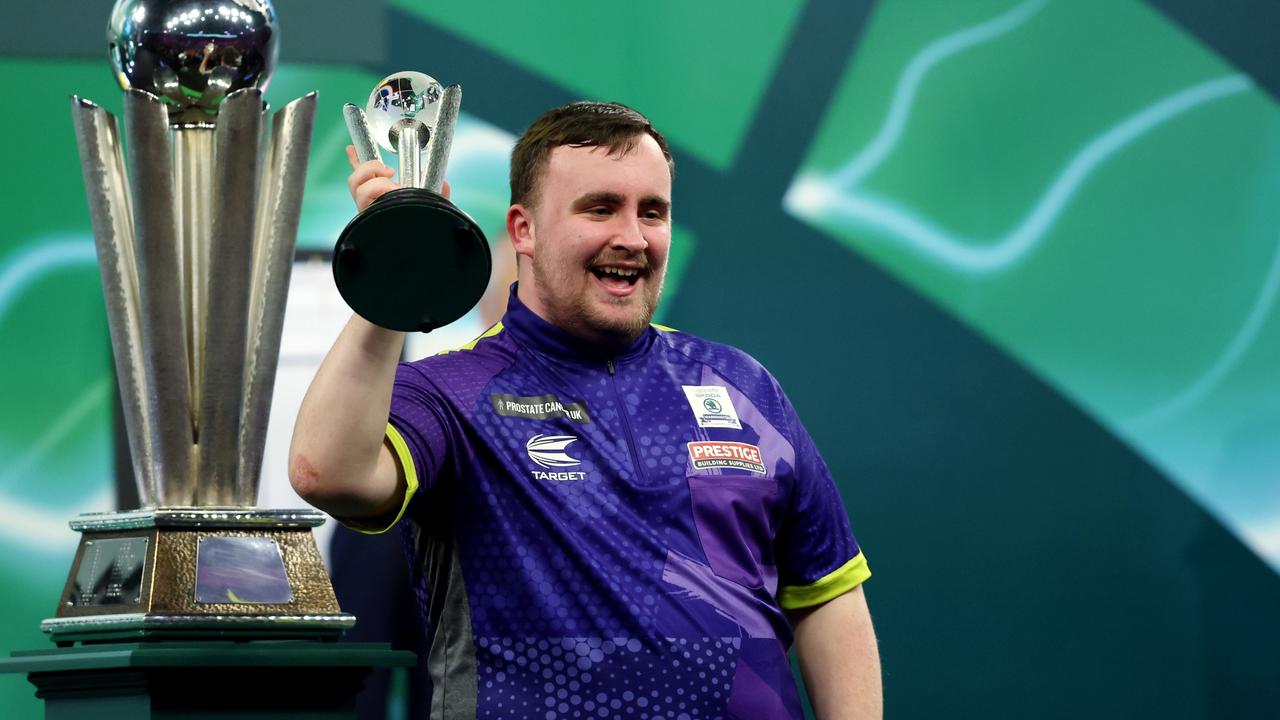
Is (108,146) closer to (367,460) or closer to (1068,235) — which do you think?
(367,460)

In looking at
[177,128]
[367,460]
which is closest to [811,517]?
[367,460]

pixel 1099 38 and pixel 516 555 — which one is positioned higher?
pixel 1099 38

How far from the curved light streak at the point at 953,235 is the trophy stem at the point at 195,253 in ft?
6.30

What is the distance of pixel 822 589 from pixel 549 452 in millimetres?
415

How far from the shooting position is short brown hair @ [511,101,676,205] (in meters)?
1.74

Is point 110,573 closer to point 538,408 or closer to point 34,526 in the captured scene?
Answer: point 538,408

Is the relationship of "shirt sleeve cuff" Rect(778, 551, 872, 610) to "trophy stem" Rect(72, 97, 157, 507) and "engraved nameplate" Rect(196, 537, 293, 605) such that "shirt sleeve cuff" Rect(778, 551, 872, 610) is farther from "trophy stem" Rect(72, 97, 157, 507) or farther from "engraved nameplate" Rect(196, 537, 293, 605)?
"trophy stem" Rect(72, 97, 157, 507)

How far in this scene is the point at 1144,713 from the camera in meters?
3.14

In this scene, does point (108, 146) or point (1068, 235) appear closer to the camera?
point (108, 146)

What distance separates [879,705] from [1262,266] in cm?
198

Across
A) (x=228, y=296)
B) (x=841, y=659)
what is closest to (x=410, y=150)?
(x=228, y=296)

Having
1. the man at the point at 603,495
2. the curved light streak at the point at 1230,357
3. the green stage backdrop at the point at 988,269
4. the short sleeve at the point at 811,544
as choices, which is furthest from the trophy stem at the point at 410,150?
the curved light streak at the point at 1230,357

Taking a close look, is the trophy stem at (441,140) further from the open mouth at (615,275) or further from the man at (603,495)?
the open mouth at (615,275)

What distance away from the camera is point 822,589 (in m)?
1.78
